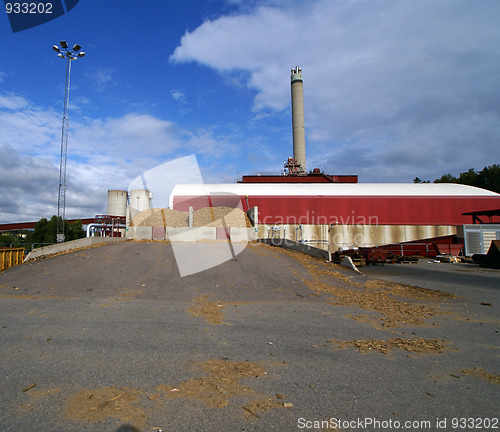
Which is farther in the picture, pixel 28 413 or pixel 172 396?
pixel 172 396

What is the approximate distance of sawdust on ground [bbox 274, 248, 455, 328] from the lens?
8.14 m

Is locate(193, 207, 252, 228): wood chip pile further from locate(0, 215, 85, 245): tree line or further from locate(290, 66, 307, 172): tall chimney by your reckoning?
locate(0, 215, 85, 245): tree line

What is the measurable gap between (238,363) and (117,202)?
41.9 m

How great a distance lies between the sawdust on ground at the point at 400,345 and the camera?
5.56 m

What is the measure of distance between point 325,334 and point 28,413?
520cm

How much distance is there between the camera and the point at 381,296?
36.9 feet

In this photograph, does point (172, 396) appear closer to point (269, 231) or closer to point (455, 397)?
point (455, 397)

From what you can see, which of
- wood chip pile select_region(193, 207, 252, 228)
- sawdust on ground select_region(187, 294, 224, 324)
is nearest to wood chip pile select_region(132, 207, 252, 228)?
wood chip pile select_region(193, 207, 252, 228)

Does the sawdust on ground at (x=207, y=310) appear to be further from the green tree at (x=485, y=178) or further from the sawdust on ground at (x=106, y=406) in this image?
the green tree at (x=485, y=178)

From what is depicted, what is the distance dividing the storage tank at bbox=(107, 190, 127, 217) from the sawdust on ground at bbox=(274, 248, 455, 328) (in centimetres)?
3331

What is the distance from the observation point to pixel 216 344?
592 cm

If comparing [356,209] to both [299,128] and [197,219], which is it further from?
[299,128]

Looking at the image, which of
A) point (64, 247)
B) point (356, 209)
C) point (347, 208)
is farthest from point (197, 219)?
point (356, 209)

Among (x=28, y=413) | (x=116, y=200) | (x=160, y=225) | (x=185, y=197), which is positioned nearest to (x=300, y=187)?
(x=185, y=197)
